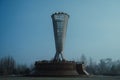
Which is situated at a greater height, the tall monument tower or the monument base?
the tall monument tower

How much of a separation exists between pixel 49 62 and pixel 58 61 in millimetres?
2319

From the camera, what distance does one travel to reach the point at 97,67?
93.9 meters

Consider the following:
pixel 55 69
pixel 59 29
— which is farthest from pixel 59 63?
pixel 59 29

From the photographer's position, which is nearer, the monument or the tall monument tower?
the monument

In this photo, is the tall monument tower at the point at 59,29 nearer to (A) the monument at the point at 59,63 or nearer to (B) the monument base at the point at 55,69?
(A) the monument at the point at 59,63

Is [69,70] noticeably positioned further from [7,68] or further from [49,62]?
[7,68]

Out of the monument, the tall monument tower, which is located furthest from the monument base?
the tall monument tower

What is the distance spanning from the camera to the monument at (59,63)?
52972mm

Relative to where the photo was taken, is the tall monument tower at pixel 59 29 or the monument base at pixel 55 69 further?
the tall monument tower at pixel 59 29

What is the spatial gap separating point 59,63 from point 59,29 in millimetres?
8246

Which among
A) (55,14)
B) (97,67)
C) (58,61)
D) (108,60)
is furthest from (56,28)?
(108,60)

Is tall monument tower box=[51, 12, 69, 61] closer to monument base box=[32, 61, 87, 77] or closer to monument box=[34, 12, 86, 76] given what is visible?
monument box=[34, 12, 86, 76]

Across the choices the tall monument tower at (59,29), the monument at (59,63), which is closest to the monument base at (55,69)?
the monument at (59,63)

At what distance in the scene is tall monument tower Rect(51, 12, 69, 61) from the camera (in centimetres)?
5741
